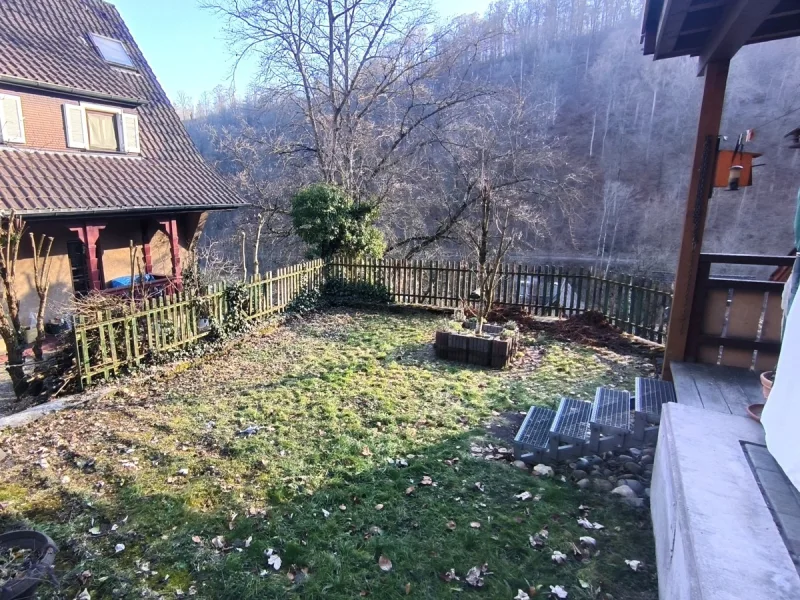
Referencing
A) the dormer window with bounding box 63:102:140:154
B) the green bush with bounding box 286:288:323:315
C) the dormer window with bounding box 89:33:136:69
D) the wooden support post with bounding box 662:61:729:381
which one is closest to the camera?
the wooden support post with bounding box 662:61:729:381

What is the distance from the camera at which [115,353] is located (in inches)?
238

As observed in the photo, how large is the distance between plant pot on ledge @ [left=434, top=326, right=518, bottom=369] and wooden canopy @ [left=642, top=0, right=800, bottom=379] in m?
2.29

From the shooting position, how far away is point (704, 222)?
4551mm

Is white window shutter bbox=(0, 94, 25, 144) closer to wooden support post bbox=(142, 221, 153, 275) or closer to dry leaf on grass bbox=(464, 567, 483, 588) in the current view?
wooden support post bbox=(142, 221, 153, 275)

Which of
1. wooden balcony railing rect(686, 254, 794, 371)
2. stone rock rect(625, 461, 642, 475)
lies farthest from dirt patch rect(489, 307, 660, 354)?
stone rock rect(625, 461, 642, 475)

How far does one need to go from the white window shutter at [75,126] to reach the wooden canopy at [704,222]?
35.8 feet

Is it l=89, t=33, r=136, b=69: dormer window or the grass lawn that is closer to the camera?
the grass lawn

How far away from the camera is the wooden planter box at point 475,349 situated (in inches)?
264

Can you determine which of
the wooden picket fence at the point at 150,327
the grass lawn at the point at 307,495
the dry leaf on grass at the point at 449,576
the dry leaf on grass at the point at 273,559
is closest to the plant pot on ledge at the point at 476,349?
the grass lawn at the point at 307,495

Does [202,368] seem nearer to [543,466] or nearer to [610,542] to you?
[543,466]

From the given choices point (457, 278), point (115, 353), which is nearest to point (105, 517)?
point (115, 353)

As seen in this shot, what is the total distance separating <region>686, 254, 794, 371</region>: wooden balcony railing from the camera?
439 cm

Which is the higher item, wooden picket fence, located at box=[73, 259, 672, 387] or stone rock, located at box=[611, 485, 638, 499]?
wooden picket fence, located at box=[73, 259, 672, 387]

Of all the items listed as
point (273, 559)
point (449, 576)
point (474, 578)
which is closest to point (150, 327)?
point (273, 559)
